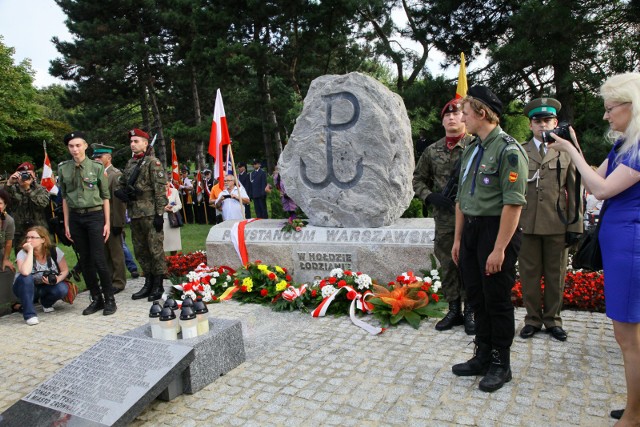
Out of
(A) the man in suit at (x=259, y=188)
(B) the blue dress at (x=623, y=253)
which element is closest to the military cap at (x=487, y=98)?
(B) the blue dress at (x=623, y=253)

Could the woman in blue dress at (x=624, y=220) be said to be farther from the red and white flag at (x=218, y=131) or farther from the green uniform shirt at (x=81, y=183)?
the red and white flag at (x=218, y=131)

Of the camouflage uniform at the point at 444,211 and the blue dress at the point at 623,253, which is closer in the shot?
the blue dress at the point at 623,253

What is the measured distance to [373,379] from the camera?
3.40m

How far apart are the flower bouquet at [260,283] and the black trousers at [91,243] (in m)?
1.47

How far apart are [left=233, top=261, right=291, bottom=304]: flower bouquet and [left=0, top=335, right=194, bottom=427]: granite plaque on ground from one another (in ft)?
7.76

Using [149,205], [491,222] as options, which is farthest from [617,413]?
[149,205]

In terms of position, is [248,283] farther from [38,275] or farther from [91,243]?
[38,275]

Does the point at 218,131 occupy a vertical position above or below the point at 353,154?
above

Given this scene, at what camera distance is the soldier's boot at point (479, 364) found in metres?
3.34

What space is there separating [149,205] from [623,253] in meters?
4.96

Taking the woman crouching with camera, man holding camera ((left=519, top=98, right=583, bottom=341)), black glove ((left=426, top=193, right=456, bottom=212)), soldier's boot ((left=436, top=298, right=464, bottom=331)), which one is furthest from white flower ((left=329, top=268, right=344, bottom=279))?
the woman crouching with camera

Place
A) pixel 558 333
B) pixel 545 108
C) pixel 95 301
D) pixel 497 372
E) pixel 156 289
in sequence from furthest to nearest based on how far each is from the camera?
pixel 156 289 → pixel 95 301 → pixel 558 333 → pixel 545 108 → pixel 497 372

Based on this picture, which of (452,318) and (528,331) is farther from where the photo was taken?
(452,318)

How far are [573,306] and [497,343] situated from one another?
7.04 ft
